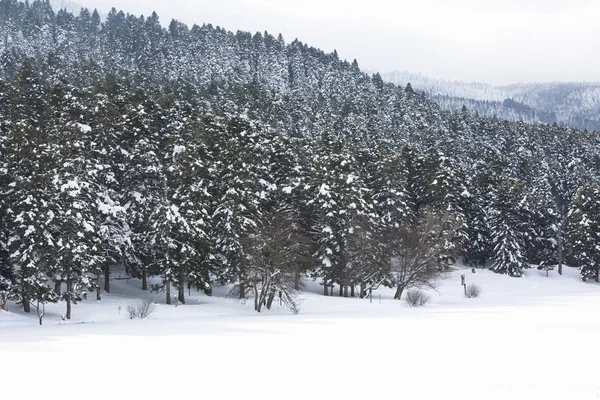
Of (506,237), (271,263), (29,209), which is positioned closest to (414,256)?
(271,263)

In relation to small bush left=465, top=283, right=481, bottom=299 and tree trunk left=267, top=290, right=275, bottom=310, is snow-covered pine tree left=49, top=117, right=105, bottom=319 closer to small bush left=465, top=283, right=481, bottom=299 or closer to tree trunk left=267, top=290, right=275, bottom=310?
tree trunk left=267, top=290, right=275, bottom=310

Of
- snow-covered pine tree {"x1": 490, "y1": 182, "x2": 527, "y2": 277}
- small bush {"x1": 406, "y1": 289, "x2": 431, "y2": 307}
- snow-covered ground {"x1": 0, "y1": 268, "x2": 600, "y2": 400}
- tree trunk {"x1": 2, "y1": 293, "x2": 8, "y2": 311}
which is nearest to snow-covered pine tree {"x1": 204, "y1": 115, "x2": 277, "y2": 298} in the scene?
small bush {"x1": 406, "y1": 289, "x2": 431, "y2": 307}

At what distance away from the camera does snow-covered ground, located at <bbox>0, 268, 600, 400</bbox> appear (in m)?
10.7

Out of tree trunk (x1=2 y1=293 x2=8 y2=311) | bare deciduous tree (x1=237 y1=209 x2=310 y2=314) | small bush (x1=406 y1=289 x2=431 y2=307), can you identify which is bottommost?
small bush (x1=406 y1=289 x2=431 y2=307)

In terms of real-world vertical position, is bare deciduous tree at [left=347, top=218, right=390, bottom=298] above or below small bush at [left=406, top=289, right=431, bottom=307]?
above

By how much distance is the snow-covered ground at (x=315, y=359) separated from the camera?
1073 centimetres

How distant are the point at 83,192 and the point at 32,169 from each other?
371 centimetres

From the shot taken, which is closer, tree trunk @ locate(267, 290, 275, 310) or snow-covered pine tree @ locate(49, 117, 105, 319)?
snow-covered pine tree @ locate(49, 117, 105, 319)

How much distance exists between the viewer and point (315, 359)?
13883 millimetres

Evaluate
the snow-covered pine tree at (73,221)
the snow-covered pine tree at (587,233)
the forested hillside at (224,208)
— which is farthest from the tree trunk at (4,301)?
the snow-covered pine tree at (587,233)

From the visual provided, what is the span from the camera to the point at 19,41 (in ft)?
473

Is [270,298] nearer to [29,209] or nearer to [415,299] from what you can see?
[415,299]

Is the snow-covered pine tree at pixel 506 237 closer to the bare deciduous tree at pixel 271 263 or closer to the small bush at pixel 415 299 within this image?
the small bush at pixel 415 299

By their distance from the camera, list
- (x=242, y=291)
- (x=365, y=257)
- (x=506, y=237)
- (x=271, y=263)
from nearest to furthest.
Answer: (x=271, y=263) → (x=242, y=291) → (x=365, y=257) → (x=506, y=237)
